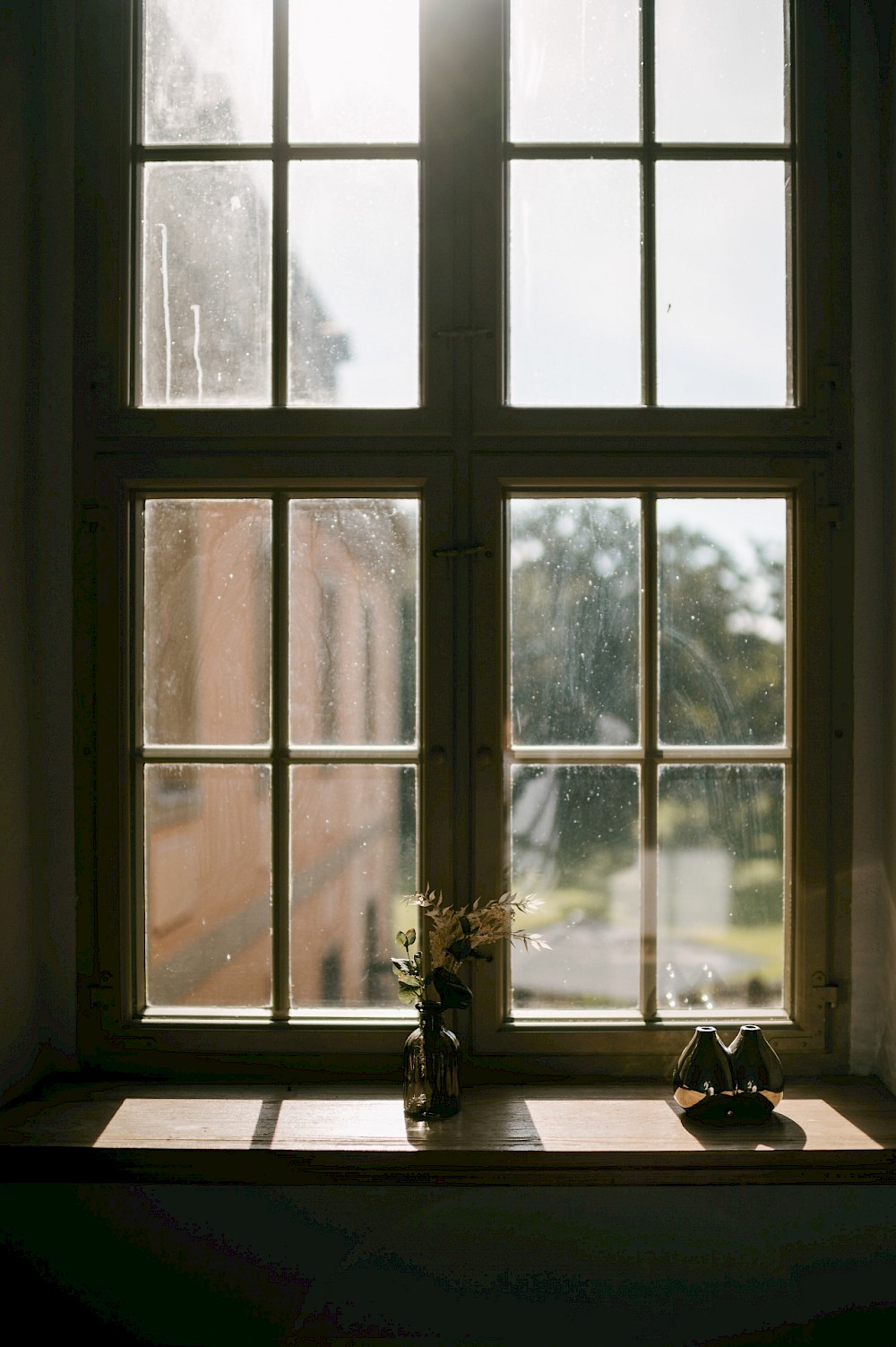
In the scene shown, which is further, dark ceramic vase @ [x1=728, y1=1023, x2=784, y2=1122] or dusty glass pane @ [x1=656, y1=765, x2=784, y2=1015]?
dusty glass pane @ [x1=656, y1=765, x2=784, y2=1015]

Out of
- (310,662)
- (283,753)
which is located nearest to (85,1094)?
(283,753)

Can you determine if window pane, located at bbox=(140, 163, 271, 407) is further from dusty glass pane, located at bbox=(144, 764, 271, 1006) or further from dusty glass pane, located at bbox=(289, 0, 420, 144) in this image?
dusty glass pane, located at bbox=(144, 764, 271, 1006)

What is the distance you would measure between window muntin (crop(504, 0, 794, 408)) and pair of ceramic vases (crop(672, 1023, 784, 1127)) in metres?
1.29

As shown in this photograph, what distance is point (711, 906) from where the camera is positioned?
204cm

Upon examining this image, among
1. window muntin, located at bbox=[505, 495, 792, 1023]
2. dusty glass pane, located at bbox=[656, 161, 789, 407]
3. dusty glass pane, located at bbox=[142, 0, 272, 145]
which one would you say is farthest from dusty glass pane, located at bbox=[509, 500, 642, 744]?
dusty glass pane, located at bbox=[142, 0, 272, 145]

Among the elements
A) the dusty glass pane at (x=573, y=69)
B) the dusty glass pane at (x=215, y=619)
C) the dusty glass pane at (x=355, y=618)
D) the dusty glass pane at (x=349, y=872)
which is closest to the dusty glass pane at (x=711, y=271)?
the dusty glass pane at (x=573, y=69)

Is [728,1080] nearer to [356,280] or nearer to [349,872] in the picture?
[349,872]

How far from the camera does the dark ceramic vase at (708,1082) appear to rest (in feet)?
5.93

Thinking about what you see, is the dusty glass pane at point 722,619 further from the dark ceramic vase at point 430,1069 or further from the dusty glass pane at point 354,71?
the dusty glass pane at point 354,71

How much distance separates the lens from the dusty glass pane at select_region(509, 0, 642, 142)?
2.04 metres

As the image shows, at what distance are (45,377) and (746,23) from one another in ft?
5.46

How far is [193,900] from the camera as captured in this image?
2.07 metres

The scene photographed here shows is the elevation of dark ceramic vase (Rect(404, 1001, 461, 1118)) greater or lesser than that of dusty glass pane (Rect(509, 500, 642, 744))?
lesser

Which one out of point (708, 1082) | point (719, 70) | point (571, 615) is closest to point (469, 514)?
point (571, 615)
